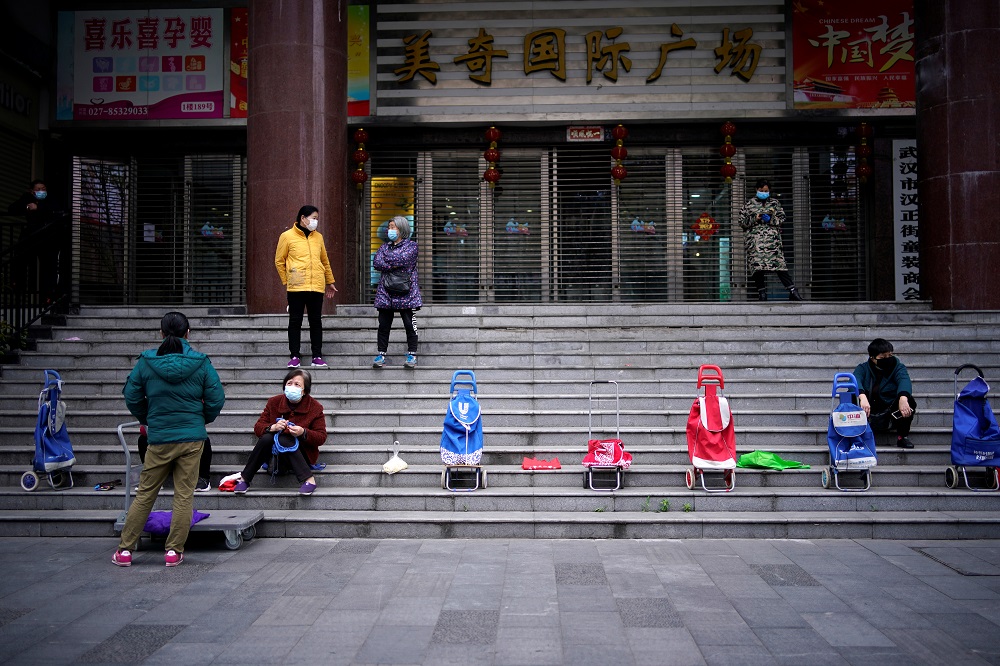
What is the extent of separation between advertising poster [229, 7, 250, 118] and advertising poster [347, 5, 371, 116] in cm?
204

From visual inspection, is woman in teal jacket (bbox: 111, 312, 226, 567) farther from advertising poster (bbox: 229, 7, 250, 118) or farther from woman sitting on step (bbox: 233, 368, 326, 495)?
advertising poster (bbox: 229, 7, 250, 118)

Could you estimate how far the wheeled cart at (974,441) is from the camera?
24.1ft

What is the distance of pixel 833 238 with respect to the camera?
15.4 meters

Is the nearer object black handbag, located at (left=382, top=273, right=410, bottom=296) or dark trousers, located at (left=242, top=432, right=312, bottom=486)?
dark trousers, located at (left=242, top=432, right=312, bottom=486)

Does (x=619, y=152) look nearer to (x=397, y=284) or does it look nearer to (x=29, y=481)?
(x=397, y=284)

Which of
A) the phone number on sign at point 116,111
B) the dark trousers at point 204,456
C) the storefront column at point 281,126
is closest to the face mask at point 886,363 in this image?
the dark trousers at point 204,456

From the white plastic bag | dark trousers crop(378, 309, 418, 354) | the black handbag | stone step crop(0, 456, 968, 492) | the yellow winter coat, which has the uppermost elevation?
the yellow winter coat

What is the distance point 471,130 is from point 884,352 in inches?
379

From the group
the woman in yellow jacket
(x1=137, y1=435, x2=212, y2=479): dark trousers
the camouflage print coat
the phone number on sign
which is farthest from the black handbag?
the phone number on sign

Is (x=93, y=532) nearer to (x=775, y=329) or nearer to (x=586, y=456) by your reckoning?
(x=586, y=456)

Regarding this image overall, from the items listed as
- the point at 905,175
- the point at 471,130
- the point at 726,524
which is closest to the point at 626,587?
the point at 726,524

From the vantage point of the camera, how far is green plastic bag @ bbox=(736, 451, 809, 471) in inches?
299

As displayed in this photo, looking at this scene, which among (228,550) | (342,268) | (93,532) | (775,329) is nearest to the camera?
(228,550)

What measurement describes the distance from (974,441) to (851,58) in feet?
32.6
